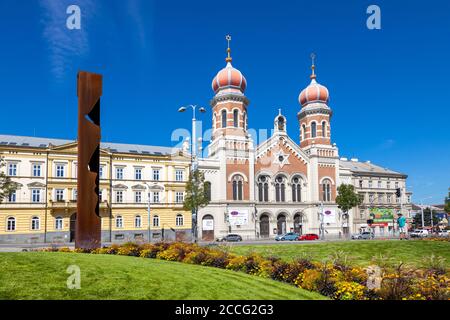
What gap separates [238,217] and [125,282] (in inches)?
1754

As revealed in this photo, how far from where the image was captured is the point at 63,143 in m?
50.6

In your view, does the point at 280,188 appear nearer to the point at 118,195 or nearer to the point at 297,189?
the point at 297,189

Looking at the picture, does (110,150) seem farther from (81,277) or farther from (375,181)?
(375,181)

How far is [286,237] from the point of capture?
47.2m

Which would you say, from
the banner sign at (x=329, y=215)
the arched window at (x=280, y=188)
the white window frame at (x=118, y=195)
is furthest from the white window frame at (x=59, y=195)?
the banner sign at (x=329, y=215)

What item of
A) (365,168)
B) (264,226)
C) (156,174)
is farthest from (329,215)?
(156,174)

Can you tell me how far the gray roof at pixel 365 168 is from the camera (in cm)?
7032

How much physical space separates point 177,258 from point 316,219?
46.5 m

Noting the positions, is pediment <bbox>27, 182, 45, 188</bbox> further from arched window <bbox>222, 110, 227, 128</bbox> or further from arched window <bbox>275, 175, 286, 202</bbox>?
arched window <bbox>275, 175, 286, 202</bbox>

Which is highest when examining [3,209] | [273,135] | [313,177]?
[273,135]

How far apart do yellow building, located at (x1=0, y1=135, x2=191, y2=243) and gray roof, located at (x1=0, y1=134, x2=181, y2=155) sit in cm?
11

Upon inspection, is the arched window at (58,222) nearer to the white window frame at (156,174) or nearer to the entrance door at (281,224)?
the white window frame at (156,174)

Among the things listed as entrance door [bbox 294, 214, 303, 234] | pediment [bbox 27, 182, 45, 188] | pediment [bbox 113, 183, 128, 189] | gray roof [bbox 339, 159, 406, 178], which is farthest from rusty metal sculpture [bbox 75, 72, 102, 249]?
gray roof [bbox 339, 159, 406, 178]
